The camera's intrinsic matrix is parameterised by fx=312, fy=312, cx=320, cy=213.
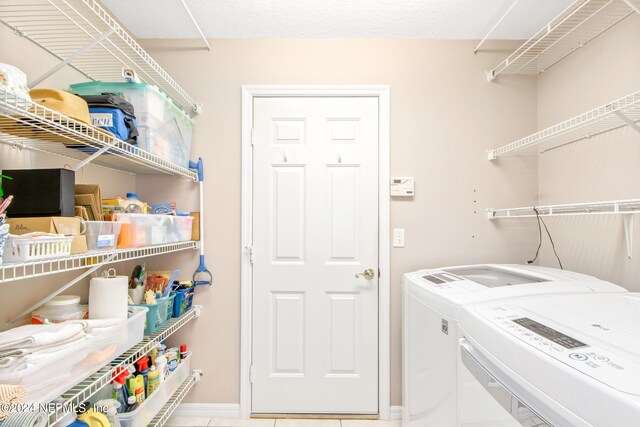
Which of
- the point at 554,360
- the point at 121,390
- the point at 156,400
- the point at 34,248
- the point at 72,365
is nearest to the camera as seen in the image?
the point at 554,360

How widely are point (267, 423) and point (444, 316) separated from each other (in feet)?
4.41

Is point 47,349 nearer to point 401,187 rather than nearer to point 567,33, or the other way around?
point 401,187

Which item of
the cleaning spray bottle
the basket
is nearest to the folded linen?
the basket

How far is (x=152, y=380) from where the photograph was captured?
1509mm

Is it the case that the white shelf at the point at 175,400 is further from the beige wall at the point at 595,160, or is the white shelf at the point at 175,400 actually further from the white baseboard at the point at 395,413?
the beige wall at the point at 595,160

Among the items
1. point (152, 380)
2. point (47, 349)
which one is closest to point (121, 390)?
point (152, 380)

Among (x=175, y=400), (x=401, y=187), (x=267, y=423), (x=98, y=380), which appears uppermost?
(x=401, y=187)

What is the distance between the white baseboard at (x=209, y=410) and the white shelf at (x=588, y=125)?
7.39 ft

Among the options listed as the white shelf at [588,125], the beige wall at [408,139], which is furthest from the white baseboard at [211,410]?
the white shelf at [588,125]

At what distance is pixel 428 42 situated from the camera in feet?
6.50

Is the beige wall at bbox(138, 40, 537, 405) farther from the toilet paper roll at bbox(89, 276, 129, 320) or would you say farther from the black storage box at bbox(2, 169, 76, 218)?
the black storage box at bbox(2, 169, 76, 218)

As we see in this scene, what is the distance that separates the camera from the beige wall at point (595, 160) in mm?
1417

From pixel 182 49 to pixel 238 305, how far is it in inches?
65.5

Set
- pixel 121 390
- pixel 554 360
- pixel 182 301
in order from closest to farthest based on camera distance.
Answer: pixel 554 360 < pixel 121 390 < pixel 182 301
